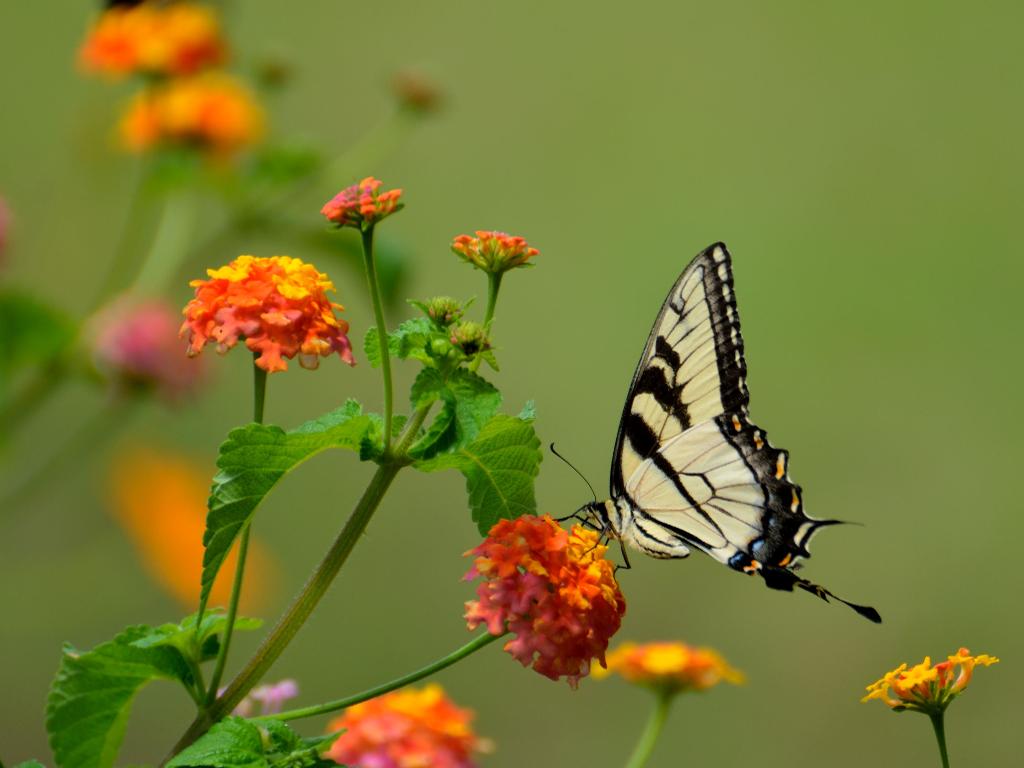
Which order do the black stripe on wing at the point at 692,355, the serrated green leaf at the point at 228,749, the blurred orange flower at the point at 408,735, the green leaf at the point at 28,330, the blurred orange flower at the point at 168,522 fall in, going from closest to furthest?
the serrated green leaf at the point at 228,749 → the blurred orange flower at the point at 408,735 → the black stripe on wing at the point at 692,355 → the green leaf at the point at 28,330 → the blurred orange flower at the point at 168,522

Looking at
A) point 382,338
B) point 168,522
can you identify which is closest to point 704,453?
point 382,338

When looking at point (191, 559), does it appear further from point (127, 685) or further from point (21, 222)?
point (127, 685)

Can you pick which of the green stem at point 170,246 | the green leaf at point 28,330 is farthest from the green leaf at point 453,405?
the green stem at point 170,246

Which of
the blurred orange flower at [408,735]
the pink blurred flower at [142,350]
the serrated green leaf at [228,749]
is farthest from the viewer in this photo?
→ the pink blurred flower at [142,350]

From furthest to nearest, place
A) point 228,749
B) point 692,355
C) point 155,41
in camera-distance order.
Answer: point 155,41 → point 692,355 → point 228,749

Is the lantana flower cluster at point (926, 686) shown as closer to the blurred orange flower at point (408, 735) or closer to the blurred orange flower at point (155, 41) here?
the blurred orange flower at point (408, 735)

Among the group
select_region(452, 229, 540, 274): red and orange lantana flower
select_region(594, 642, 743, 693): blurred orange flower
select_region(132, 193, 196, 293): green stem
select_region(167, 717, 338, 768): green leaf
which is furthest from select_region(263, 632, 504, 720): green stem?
select_region(132, 193, 196, 293): green stem

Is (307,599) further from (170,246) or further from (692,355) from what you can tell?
(170,246)
